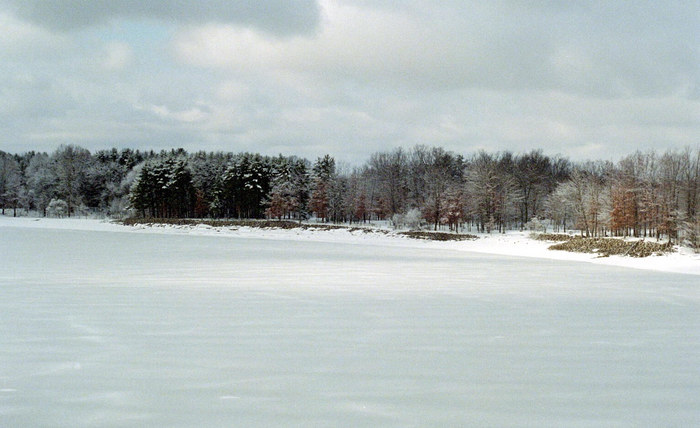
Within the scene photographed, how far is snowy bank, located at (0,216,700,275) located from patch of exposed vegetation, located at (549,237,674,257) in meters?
0.82

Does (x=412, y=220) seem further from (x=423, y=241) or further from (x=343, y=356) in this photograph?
(x=343, y=356)

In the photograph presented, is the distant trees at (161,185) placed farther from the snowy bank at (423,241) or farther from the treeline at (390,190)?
the snowy bank at (423,241)

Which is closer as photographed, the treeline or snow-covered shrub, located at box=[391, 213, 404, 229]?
the treeline

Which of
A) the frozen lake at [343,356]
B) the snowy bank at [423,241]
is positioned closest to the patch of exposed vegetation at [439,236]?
the snowy bank at [423,241]

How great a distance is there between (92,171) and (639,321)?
3790 inches

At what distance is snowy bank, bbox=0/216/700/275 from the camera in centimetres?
2461

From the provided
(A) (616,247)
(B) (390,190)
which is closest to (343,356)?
(A) (616,247)

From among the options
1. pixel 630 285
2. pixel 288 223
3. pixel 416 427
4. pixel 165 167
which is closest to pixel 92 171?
pixel 165 167

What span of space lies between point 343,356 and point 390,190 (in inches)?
2628

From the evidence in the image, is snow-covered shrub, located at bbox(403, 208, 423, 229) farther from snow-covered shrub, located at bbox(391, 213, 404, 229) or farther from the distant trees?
the distant trees

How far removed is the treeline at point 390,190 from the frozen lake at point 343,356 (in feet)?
76.8

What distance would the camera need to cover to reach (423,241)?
46.0 meters

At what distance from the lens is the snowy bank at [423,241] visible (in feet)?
80.7

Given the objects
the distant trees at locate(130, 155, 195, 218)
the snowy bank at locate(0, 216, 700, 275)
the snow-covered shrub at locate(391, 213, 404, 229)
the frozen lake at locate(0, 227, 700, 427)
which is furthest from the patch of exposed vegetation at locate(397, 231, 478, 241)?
the distant trees at locate(130, 155, 195, 218)
